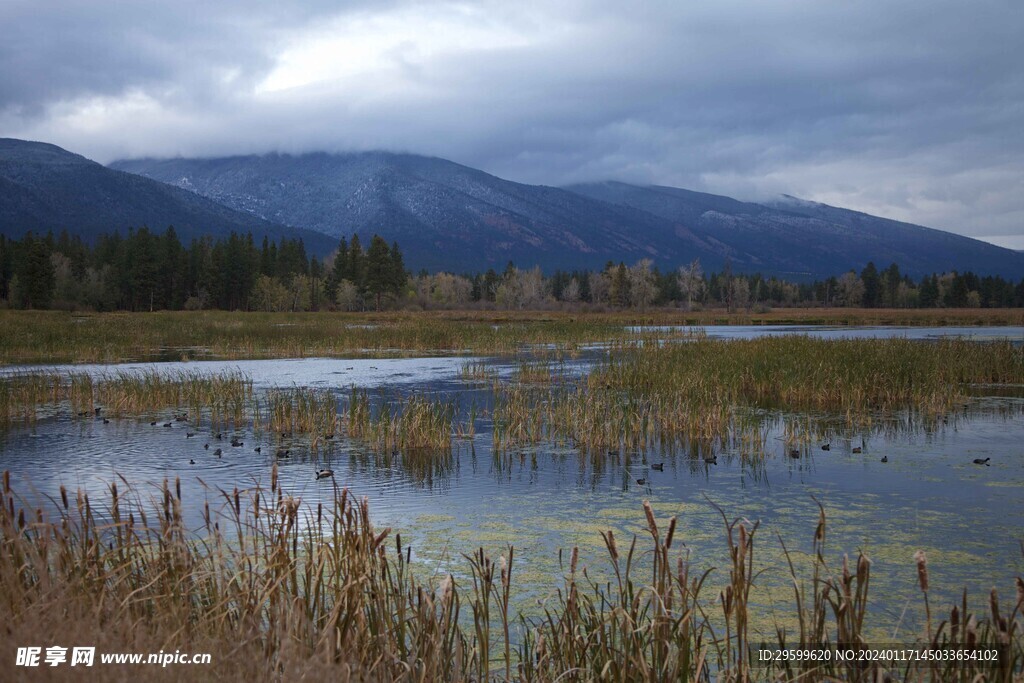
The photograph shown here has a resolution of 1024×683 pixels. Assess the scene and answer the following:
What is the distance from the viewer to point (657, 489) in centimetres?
1312

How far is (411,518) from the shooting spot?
37.3 ft

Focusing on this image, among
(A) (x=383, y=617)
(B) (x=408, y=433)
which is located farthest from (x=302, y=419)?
(A) (x=383, y=617)

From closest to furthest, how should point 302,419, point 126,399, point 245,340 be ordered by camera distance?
point 302,419
point 126,399
point 245,340

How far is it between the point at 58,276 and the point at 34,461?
4304 inches

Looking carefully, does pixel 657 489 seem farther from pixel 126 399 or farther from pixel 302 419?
pixel 126 399

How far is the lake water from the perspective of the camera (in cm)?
927

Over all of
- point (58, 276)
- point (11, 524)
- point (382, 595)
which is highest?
point (58, 276)

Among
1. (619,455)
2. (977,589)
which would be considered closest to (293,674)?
(977,589)

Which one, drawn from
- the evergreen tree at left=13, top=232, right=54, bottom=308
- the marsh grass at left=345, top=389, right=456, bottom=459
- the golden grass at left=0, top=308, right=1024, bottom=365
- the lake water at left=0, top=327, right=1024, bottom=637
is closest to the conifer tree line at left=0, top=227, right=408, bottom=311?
the evergreen tree at left=13, top=232, right=54, bottom=308

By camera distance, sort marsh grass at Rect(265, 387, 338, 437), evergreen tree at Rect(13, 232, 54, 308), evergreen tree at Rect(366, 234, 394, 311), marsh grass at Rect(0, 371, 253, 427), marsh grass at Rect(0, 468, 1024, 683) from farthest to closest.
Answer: evergreen tree at Rect(366, 234, 394, 311)
evergreen tree at Rect(13, 232, 54, 308)
marsh grass at Rect(0, 371, 253, 427)
marsh grass at Rect(265, 387, 338, 437)
marsh grass at Rect(0, 468, 1024, 683)

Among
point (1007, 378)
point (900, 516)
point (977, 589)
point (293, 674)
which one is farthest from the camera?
point (1007, 378)

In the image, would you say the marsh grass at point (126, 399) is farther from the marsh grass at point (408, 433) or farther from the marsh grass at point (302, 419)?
the marsh grass at point (408, 433)

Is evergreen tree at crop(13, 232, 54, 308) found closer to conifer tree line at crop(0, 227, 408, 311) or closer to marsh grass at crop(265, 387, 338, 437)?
conifer tree line at crop(0, 227, 408, 311)

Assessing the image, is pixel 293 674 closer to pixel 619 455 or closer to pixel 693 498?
pixel 693 498
